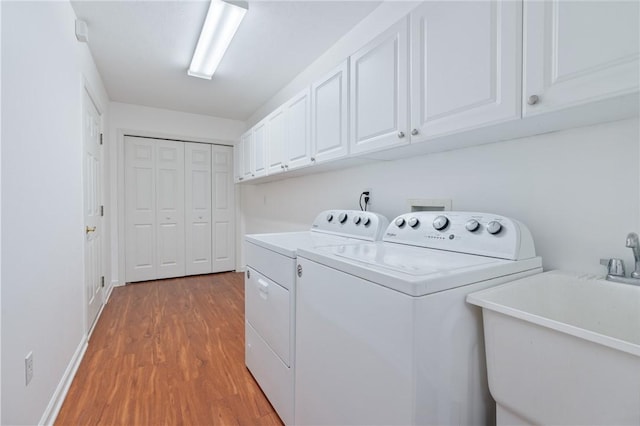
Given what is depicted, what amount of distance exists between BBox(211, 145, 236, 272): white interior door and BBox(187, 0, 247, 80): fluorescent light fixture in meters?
1.92

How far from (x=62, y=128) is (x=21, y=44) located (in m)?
0.63

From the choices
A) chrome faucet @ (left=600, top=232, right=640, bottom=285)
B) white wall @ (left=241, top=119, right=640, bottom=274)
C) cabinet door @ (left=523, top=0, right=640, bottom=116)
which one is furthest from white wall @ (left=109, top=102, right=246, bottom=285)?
chrome faucet @ (left=600, top=232, right=640, bottom=285)

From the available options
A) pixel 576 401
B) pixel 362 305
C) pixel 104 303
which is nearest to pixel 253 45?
pixel 362 305

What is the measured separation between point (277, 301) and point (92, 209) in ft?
7.15

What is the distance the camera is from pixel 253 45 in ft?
7.98

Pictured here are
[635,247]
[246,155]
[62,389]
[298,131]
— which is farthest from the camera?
[246,155]

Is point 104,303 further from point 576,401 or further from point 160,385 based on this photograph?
point 576,401

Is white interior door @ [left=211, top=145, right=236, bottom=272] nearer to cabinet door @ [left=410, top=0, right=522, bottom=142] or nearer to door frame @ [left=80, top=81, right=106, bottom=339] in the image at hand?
door frame @ [left=80, top=81, right=106, bottom=339]

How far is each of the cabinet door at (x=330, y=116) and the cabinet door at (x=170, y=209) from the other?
3036 millimetres

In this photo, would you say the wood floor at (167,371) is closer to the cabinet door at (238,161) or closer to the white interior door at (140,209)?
the white interior door at (140,209)

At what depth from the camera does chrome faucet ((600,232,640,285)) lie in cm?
90

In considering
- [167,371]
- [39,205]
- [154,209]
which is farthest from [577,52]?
[154,209]

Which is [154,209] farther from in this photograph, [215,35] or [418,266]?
[418,266]

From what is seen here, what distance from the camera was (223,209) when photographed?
4.70m
